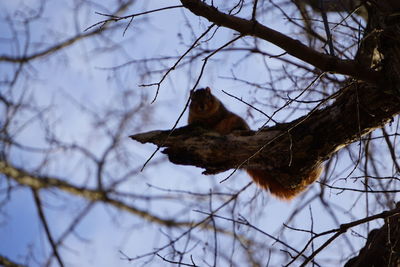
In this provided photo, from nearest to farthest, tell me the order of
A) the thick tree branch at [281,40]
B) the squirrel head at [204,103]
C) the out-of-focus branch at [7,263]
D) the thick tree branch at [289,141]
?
the thick tree branch at [281,40]
the thick tree branch at [289,141]
the squirrel head at [204,103]
the out-of-focus branch at [7,263]

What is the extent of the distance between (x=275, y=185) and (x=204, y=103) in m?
1.91

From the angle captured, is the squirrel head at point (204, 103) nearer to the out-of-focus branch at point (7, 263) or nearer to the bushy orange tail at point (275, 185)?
the bushy orange tail at point (275, 185)

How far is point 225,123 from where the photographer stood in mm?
4570

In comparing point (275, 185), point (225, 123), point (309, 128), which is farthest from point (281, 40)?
point (225, 123)

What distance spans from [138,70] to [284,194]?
1.66m

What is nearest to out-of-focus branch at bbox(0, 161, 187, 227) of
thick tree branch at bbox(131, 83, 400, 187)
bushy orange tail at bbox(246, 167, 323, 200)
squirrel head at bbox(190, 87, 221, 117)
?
squirrel head at bbox(190, 87, 221, 117)

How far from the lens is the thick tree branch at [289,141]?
2.95 metres

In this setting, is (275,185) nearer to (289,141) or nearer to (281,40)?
(289,141)

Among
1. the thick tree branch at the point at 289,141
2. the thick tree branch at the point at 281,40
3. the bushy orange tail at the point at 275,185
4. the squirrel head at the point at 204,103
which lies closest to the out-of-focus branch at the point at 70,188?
the squirrel head at the point at 204,103

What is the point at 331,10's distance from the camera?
13.4 ft

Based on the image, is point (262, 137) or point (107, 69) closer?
point (262, 137)

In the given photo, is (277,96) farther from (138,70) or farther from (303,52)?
(303,52)

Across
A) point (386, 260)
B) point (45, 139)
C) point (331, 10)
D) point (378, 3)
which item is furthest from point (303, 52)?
point (45, 139)

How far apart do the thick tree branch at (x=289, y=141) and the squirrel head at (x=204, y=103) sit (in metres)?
1.72
